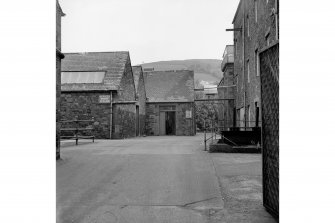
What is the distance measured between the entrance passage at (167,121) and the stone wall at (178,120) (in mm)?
417

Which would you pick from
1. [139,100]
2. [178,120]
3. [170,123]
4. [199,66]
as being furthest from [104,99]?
[199,66]

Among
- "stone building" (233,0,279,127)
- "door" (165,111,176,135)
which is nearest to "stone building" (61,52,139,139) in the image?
"stone building" (233,0,279,127)

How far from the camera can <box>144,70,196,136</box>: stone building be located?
30.5 meters

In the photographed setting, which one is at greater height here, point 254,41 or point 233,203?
point 254,41

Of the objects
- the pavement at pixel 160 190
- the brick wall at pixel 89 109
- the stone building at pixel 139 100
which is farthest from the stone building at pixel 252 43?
the stone building at pixel 139 100

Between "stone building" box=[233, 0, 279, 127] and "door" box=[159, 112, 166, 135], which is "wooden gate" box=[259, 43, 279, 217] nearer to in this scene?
"stone building" box=[233, 0, 279, 127]

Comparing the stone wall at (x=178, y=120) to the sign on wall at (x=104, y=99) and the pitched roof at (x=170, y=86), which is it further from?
the sign on wall at (x=104, y=99)

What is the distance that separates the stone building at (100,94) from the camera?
21172 mm

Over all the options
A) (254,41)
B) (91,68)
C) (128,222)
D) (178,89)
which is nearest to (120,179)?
(128,222)

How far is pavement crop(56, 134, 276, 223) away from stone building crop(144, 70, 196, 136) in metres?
20.8

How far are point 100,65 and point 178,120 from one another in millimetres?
10006
